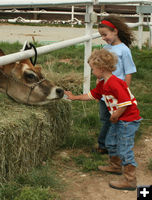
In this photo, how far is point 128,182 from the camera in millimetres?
3600

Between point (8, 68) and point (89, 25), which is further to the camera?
point (89, 25)

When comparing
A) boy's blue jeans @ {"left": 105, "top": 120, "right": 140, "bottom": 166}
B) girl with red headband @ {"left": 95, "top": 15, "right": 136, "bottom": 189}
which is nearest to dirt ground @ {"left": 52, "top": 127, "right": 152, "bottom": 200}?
girl with red headband @ {"left": 95, "top": 15, "right": 136, "bottom": 189}

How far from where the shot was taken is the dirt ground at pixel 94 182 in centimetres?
345

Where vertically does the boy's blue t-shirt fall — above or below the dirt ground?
above

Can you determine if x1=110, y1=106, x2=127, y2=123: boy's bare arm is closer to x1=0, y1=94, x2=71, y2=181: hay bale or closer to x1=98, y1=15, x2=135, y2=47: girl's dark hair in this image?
x1=0, y1=94, x2=71, y2=181: hay bale

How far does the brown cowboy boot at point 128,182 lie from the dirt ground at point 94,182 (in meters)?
0.04

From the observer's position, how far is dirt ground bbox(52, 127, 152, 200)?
3453 mm

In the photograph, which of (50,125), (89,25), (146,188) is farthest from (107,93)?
(89,25)

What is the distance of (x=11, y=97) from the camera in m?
4.03

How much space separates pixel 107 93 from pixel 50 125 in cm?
79

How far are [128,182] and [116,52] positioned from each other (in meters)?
1.26

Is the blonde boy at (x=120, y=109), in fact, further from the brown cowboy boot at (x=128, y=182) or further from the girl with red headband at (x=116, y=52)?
the girl with red headband at (x=116, y=52)

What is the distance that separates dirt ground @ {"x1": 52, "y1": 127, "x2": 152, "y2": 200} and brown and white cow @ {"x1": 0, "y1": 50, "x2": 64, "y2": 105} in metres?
0.69

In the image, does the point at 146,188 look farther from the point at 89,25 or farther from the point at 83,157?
the point at 89,25
